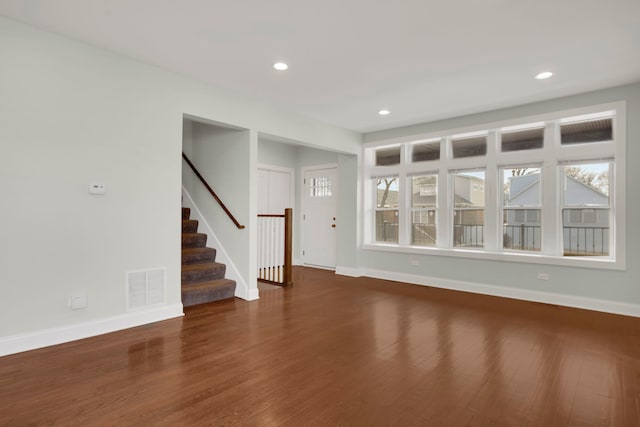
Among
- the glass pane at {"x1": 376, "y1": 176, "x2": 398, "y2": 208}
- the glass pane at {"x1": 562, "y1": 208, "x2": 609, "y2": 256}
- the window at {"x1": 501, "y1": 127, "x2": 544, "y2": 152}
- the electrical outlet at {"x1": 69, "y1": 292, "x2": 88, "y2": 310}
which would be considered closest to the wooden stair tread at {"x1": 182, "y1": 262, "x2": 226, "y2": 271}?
the electrical outlet at {"x1": 69, "y1": 292, "x2": 88, "y2": 310}

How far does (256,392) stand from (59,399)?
1.26 m

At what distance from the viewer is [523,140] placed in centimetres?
500

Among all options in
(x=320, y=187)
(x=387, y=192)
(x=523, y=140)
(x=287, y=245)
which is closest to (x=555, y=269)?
(x=523, y=140)

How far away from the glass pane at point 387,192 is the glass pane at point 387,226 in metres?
0.16

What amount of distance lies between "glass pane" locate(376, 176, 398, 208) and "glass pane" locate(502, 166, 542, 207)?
72.7 inches

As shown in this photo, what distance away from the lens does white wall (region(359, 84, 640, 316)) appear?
4.12m

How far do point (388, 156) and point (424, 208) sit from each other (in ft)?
4.07

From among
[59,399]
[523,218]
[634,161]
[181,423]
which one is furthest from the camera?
[523,218]

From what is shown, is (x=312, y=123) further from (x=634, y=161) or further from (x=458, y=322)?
(x=634, y=161)

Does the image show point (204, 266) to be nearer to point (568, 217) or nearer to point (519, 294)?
point (519, 294)

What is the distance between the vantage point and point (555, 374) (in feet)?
8.52

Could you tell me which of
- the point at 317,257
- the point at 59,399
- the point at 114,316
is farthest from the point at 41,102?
the point at 317,257

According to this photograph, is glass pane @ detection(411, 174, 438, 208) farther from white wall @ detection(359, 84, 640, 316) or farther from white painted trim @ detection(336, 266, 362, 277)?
white painted trim @ detection(336, 266, 362, 277)

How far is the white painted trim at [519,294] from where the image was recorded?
13.8 ft
